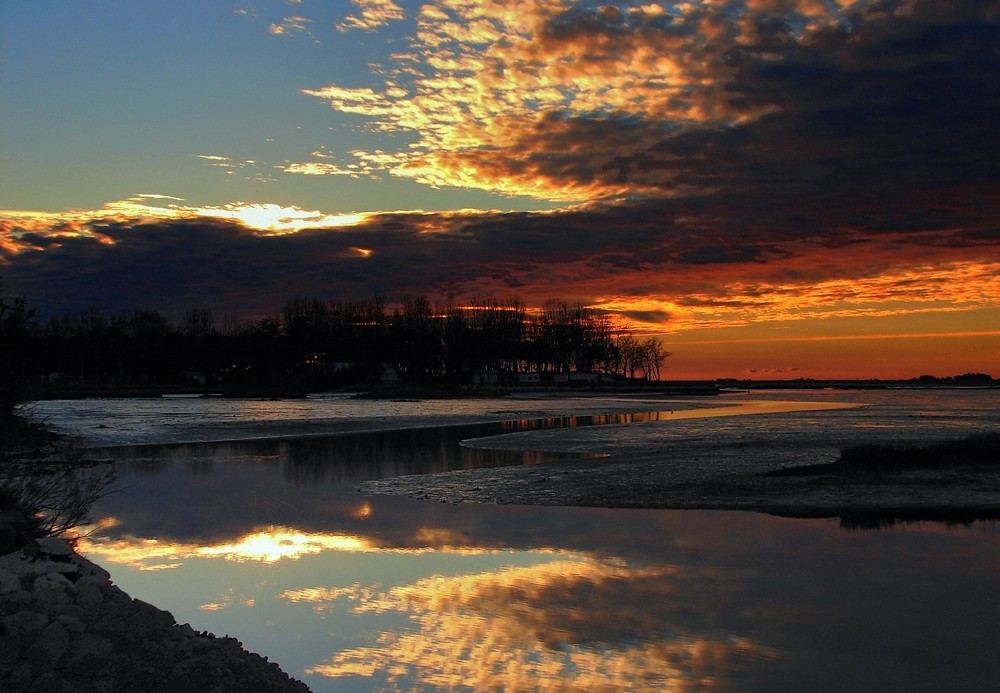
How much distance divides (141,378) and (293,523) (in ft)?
504

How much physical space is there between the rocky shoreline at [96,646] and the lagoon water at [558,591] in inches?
37.8

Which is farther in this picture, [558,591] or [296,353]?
[296,353]

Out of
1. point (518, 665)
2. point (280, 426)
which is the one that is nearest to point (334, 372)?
point (280, 426)

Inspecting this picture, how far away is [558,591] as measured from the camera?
11344mm

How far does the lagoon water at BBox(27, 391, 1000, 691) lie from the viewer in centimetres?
846

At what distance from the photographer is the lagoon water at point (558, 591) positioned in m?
8.46

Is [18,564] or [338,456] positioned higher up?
[18,564]

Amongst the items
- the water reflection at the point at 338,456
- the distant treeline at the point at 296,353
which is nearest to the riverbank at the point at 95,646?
the water reflection at the point at 338,456

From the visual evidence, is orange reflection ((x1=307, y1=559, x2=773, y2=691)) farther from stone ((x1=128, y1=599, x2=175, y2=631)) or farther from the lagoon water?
stone ((x1=128, y1=599, x2=175, y2=631))

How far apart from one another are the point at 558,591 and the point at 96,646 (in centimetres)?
591

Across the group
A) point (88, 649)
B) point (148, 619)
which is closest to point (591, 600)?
point (148, 619)

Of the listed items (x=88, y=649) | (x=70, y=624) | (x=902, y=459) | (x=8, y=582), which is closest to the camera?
(x=88, y=649)

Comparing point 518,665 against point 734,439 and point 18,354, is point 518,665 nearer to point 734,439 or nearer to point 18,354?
point 18,354

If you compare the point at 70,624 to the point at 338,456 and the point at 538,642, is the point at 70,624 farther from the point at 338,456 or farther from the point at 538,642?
the point at 338,456
